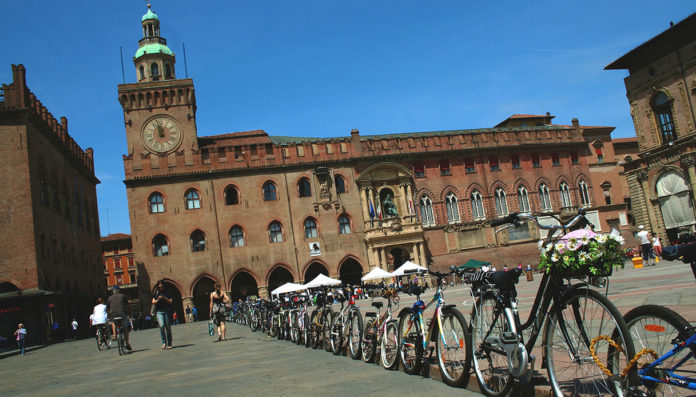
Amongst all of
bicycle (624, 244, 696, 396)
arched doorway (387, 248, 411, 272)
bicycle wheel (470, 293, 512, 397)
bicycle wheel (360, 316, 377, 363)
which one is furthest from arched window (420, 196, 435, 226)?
bicycle (624, 244, 696, 396)

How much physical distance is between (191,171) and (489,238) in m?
23.0

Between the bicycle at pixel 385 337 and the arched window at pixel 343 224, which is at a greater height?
the arched window at pixel 343 224

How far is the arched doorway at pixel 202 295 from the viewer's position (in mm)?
42500

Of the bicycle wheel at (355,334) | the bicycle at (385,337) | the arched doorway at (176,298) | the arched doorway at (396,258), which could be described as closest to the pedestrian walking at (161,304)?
the bicycle wheel at (355,334)

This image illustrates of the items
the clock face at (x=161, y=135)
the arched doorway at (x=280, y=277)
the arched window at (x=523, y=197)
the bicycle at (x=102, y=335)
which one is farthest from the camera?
the arched window at (x=523, y=197)

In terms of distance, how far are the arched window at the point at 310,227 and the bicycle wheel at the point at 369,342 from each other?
35.1 meters

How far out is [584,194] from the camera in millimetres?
51219

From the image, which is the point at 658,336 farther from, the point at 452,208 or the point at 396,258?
the point at 452,208

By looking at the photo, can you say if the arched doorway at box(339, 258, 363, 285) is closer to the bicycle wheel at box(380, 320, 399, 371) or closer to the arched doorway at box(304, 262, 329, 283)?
the arched doorway at box(304, 262, 329, 283)

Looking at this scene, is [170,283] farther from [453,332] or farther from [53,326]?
[453,332]

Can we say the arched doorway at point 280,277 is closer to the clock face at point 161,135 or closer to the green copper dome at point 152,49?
the clock face at point 161,135

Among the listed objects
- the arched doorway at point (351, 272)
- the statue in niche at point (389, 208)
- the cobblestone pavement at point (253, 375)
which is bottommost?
the cobblestone pavement at point (253, 375)

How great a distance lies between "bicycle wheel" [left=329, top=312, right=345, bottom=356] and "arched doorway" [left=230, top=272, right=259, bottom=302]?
1297 inches

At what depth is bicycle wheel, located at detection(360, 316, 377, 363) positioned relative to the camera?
8500mm
